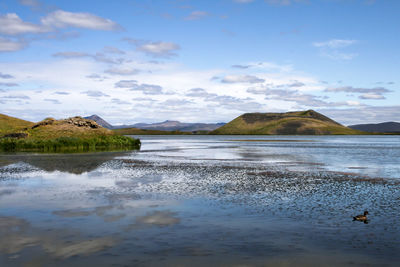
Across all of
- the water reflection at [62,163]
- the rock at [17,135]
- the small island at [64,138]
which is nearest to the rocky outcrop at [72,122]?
the small island at [64,138]

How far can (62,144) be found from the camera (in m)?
66.8

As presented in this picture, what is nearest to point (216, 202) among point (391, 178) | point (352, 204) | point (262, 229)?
point (262, 229)

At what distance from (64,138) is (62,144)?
9.74 ft

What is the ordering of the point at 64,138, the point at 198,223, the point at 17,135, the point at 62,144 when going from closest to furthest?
the point at 198,223 → the point at 62,144 → the point at 64,138 → the point at 17,135

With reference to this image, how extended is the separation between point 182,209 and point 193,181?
8749 millimetres

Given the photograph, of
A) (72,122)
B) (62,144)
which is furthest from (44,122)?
(62,144)

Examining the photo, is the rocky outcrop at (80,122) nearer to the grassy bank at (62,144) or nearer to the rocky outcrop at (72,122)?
the rocky outcrop at (72,122)

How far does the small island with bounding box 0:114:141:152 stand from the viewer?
64062 millimetres

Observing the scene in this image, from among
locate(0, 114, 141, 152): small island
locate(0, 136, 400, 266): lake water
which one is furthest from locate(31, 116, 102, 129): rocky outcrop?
locate(0, 136, 400, 266): lake water

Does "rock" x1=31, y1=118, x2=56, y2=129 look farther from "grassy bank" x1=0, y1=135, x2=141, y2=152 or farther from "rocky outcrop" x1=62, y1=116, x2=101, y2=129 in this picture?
"grassy bank" x1=0, y1=135, x2=141, y2=152

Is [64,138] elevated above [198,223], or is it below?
above

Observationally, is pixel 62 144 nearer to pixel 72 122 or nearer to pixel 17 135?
pixel 17 135

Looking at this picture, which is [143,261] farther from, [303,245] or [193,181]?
[193,181]

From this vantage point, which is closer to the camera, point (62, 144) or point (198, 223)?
point (198, 223)
